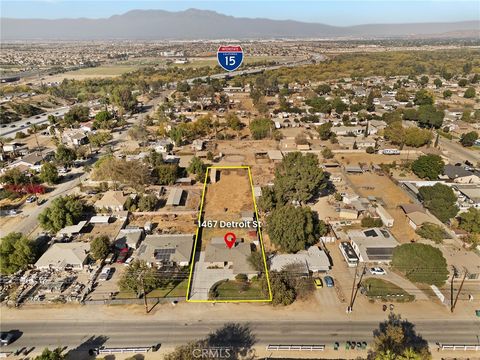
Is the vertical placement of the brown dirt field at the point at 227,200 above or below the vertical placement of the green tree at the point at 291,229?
below

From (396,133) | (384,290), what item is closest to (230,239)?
(384,290)

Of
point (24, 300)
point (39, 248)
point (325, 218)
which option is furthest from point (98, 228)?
point (325, 218)

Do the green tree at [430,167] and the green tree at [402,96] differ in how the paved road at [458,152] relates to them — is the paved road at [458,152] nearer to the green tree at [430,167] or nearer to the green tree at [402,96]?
the green tree at [430,167]

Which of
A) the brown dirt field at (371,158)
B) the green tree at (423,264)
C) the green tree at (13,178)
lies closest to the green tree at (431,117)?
the brown dirt field at (371,158)

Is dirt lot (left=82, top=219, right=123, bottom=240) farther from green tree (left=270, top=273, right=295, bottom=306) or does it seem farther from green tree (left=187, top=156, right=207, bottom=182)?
green tree (left=270, top=273, right=295, bottom=306)

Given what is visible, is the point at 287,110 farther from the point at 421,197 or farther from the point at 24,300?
the point at 24,300
